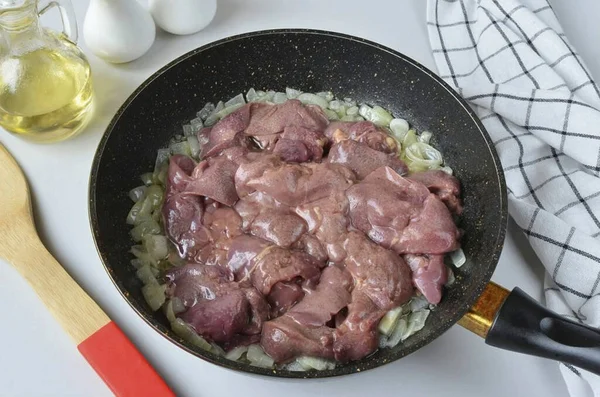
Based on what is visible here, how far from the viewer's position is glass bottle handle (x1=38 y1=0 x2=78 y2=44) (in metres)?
1.60

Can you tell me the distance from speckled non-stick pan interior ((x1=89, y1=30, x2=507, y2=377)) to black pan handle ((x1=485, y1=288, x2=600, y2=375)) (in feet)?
0.35

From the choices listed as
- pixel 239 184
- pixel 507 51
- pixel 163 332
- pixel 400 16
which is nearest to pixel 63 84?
pixel 239 184

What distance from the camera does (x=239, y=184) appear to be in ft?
4.82

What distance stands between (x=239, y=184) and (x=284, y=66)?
0.40 meters

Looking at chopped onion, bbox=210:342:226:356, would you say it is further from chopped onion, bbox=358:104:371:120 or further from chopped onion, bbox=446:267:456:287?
chopped onion, bbox=358:104:371:120

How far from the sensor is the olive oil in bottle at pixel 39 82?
61.5 inches

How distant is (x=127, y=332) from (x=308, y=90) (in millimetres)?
758

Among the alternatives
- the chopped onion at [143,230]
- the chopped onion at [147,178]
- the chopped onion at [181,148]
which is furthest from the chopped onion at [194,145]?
the chopped onion at [143,230]

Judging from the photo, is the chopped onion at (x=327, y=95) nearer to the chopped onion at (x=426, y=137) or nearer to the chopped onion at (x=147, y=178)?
the chopped onion at (x=426, y=137)

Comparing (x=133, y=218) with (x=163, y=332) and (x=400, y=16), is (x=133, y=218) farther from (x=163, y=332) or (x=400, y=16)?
(x=400, y=16)

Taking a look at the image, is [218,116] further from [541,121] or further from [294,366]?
[541,121]

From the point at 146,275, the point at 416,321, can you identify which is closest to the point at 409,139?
the point at 416,321

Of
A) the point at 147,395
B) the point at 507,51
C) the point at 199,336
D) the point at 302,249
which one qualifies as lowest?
the point at 147,395

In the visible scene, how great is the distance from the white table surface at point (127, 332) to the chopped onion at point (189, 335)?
113 millimetres
